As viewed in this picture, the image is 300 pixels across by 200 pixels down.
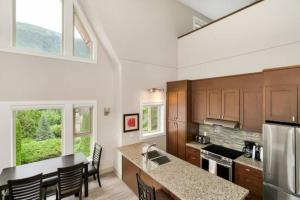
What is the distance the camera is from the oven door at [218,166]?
3.58m

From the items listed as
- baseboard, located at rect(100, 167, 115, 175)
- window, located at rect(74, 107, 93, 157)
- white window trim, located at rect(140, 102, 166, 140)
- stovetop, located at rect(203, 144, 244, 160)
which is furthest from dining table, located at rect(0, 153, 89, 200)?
stovetop, located at rect(203, 144, 244, 160)

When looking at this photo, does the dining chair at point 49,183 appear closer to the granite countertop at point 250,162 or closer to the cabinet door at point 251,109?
the granite countertop at point 250,162

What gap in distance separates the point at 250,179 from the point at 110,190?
10.6 ft

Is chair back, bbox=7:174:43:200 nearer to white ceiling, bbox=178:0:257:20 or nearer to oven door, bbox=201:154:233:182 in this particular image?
oven door, bbox=201:154:233:182

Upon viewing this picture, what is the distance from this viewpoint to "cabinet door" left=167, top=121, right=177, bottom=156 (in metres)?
5.13

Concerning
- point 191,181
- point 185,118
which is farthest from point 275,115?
point 185,118

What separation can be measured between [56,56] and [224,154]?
16.1 ft

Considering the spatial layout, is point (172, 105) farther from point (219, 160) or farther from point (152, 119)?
point (219, 160)

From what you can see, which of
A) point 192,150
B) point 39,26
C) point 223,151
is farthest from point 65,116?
point 223,151

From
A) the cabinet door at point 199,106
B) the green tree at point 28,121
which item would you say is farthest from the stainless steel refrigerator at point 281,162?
the green tree at point 28,121

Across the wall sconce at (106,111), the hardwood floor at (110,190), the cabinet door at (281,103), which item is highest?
the cabinet door at (281,103)

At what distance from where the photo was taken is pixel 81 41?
14.8 feet

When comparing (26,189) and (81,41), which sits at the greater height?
(81,41)

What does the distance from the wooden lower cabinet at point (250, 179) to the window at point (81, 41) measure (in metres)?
4.91
